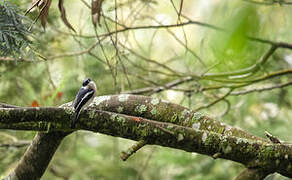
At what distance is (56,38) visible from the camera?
3.80m

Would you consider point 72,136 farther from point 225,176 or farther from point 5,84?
point 225,176

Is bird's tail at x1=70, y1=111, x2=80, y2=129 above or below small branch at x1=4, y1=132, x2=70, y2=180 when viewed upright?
above

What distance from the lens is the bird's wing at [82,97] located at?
1924mm

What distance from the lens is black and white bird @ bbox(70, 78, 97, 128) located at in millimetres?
1782

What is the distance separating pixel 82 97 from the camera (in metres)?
2.14

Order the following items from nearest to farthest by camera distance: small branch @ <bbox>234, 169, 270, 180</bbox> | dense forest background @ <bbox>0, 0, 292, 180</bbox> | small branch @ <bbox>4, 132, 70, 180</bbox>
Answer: small branch @ <bbox>234, 169, 270, 180</bbox>, small branch @ <bbox>4, 132, 70, 180</bbox>, dense forest background @ <bbox>0, 0, 292, 180</bbox>

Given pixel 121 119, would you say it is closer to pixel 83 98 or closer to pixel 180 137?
pixel 180 137

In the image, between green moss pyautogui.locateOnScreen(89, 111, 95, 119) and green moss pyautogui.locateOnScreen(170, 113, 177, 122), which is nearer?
green moss pyautogui.locateOnScreen(89, 111, 95, 119)

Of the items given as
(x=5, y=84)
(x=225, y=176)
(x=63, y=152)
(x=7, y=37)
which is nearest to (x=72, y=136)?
(x=63, y=152)

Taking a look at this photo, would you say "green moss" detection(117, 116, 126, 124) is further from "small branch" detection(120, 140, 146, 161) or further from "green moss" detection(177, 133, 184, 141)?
"green moss" detection(177, 133, 184, 141)

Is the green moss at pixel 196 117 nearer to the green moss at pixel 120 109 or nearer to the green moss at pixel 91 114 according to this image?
the green moss at pixel 120 109

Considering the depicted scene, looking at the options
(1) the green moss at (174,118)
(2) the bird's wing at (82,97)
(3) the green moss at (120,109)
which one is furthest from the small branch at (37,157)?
(1) the green moss at (174,118)

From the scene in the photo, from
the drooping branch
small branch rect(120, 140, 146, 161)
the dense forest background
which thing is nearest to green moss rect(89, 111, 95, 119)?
the drooping branch

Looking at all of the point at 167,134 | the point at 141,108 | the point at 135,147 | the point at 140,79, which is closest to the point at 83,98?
the point at 141,108
